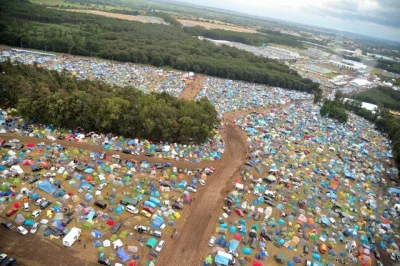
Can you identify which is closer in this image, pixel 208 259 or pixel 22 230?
pixel 22 230

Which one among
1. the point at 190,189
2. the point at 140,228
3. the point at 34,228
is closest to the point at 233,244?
the point at 190,189

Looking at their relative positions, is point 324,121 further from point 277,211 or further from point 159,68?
point 159,68

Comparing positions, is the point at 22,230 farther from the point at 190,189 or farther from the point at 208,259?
the point at 190,189

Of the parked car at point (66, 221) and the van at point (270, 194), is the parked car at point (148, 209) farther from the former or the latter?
the van at point (270, 194)

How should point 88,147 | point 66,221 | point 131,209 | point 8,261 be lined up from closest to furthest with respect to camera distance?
1. point 8,261
2. point 66,221
3. point 131,209
4. point 88,147

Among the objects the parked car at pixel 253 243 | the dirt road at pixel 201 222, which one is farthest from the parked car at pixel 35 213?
the parked car at pixel 253 243

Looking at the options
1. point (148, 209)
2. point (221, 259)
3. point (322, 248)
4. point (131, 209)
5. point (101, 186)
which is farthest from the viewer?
point (101, 186)

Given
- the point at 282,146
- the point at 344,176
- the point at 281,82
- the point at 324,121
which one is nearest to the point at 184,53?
the point at 281,82
